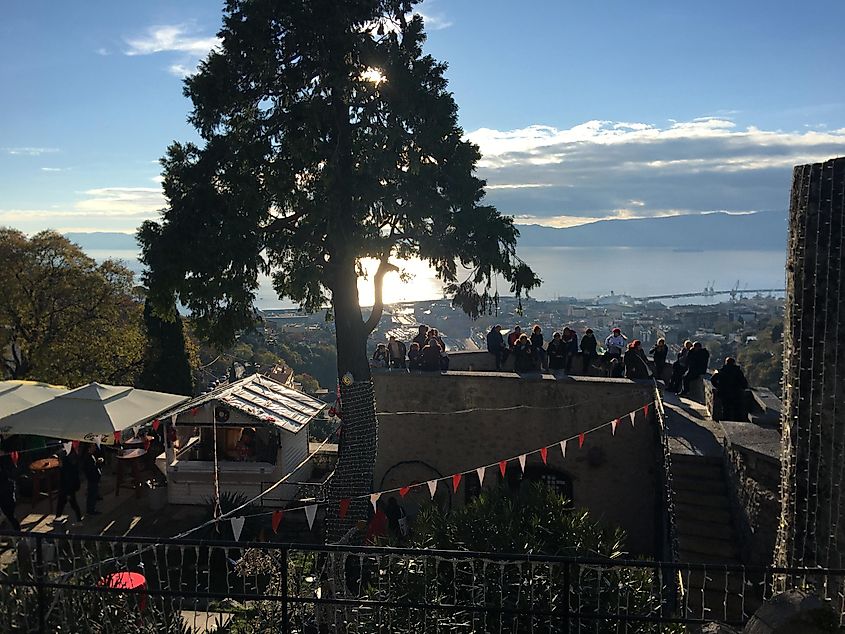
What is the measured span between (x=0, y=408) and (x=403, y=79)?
12.1 metres

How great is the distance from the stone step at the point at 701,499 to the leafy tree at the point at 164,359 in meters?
21.0

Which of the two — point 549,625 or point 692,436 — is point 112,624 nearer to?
point 549,625

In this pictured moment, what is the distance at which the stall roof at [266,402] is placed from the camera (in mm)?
14625

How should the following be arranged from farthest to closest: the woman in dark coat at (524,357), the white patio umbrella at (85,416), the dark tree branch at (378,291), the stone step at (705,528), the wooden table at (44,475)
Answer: the woman in dark coat at (524,357)
the wooden table at (44,475)
the dark tree branch at (378,291)
the white patio umbrella at (85,416)
the stone step at (705,528)

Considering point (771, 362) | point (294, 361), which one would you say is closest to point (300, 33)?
point (771, 362)

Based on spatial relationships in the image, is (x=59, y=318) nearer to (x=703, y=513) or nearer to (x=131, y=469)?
(x=131, y=469)

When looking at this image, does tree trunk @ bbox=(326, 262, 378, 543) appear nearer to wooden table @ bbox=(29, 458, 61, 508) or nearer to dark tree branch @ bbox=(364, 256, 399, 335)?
dark tree branch @ bbox=(364, 256, 399, 335)

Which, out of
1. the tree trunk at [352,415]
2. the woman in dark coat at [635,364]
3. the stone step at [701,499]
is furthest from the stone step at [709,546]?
the tree trunk at [352,415]

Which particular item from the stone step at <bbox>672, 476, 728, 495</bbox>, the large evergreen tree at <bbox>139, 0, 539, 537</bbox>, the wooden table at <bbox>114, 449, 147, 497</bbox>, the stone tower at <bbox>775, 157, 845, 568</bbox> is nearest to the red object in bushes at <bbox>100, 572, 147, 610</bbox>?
the large evergreen tree at <bbox>139, 0, 539, 537</bbox>

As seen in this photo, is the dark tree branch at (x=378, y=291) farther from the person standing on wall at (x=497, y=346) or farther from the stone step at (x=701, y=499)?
the stone step at (x=701, y=499)

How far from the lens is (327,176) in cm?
1232

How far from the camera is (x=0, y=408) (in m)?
15.0

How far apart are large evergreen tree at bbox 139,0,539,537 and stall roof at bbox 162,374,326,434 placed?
213cm

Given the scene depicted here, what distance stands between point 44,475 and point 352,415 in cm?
752
